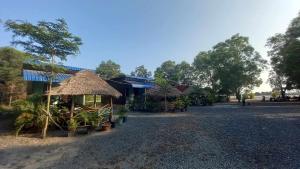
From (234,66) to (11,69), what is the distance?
3989 centimetres

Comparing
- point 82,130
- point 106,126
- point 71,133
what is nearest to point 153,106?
point 106,126

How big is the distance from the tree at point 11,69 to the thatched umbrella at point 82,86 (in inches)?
339

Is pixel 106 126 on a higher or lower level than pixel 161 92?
lower

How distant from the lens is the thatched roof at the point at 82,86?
10758 mm

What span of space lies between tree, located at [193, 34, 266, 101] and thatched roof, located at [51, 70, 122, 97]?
36228 mm

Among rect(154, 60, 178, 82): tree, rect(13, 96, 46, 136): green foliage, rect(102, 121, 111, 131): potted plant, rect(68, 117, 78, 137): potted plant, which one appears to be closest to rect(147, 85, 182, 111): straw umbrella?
rect(102, 121, 111, 131): potted plant

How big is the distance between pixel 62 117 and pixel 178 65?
5108cm

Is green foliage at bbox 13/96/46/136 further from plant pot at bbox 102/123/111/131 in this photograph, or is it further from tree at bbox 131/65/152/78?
tree at bbox 131/65/152/78

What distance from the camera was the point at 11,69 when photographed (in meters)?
17.4

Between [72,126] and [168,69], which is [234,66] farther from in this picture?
[72,126]

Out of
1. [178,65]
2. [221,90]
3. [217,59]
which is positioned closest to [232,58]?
[217,59]

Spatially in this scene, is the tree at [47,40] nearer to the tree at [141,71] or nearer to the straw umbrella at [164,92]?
the straw umbrella at [164,92]

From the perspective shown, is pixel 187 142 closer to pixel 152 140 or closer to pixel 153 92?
pixel 152 140

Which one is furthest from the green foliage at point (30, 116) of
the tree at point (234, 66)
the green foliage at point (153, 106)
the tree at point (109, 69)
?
the tree at point (109, 69)
